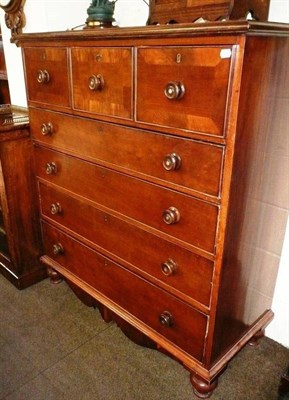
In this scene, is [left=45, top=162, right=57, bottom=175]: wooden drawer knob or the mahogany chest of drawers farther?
the mahogany chest of drawers

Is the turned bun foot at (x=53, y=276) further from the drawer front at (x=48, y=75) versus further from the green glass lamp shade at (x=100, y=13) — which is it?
the green glass lamp shade at (x=100, y=13)

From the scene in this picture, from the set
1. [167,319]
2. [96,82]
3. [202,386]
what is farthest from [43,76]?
[202,386]

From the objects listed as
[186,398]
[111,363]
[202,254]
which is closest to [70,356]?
[111,363]

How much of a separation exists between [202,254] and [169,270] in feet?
0.53

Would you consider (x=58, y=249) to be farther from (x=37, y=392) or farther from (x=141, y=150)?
(x=141, y=150)

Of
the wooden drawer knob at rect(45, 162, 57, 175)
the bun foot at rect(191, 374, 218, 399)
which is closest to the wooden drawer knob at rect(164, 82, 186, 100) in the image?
the wooden drawer knob at rect(45, 162, 57, 175)

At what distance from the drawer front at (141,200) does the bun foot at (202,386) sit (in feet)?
2.01

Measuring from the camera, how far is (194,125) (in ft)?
3.34

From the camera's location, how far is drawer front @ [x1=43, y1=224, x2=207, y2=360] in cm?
130

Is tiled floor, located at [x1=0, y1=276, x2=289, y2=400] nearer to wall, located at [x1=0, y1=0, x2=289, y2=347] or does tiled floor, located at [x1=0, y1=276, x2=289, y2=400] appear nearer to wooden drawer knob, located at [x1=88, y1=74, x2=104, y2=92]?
wall, located at [x1=0, y1=0, x2=289, y2=347]

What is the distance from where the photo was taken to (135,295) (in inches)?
57.9

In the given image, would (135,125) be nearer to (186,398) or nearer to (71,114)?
(71,114)

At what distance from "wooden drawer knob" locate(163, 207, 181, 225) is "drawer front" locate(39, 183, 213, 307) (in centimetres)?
10

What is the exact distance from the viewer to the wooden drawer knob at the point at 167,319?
4.42ft
